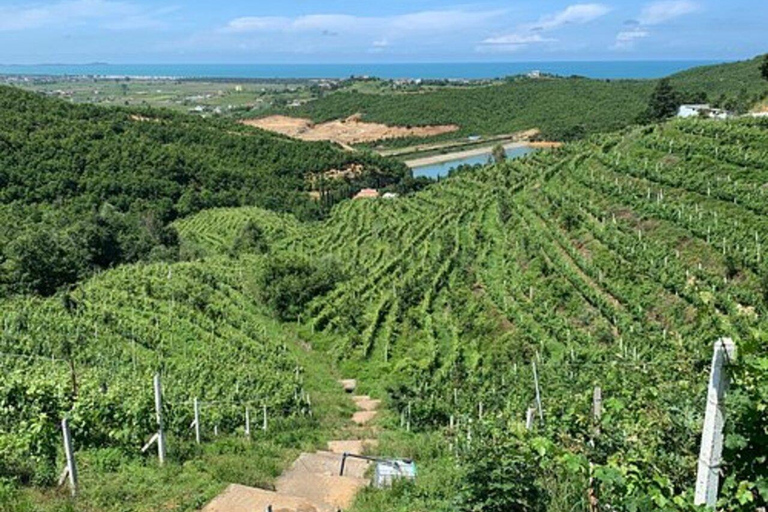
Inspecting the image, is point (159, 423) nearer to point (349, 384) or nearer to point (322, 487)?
point (322, 487)

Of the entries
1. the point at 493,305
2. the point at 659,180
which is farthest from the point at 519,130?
the point at 493,305

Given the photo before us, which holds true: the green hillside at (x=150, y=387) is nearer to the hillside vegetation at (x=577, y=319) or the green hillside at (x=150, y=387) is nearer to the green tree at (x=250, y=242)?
the hillside vegetation at (x=577, y=319)

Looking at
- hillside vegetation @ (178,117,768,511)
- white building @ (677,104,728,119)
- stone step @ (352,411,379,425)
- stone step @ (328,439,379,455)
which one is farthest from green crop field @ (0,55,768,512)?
white building @ (677,104,728,119)

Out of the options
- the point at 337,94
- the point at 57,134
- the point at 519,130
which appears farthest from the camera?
the point at 337,94

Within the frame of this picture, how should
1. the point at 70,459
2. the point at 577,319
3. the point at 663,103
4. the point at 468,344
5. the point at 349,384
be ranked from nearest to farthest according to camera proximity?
the point at 70,459
the point at 349,384
the point at 577,319
the point at 468,344
the point at 663,103

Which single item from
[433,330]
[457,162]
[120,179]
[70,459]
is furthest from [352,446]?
[457,162]

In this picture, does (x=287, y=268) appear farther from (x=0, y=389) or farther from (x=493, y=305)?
(x=0, y=389)

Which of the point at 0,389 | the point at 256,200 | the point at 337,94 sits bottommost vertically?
the point at 256,200
